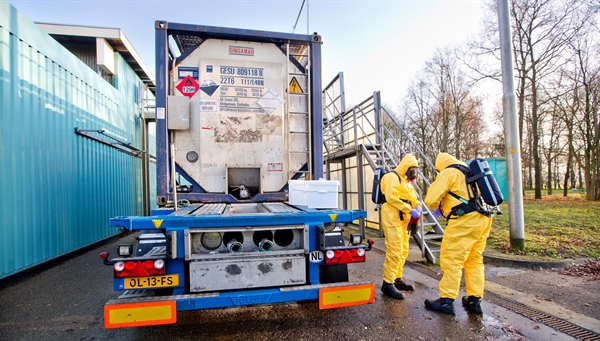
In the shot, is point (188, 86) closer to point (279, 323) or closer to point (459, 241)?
point (279, 323)

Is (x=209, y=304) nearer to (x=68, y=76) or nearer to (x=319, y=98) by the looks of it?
(x=319, y=98)

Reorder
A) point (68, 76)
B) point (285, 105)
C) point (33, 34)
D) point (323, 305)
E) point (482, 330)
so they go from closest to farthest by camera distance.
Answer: point (323, 305) → point (482, 330) → point (285, 105) → point (33, 34) → point (68, 76)

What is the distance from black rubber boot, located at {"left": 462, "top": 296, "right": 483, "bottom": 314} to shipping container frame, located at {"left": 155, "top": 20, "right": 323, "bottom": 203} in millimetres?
2367

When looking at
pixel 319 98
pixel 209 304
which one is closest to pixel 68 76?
pixel 319 98

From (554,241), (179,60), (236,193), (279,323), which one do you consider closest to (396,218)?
(279,323)

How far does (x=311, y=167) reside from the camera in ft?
15.2

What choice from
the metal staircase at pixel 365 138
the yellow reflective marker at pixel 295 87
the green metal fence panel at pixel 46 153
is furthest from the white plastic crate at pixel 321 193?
the green metal fence panel at pixel 46 153

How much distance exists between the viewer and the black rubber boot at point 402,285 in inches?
173

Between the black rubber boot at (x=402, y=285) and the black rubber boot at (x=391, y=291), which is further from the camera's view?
the black rubber boot at (x=402, y=285)

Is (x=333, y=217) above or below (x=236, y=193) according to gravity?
below

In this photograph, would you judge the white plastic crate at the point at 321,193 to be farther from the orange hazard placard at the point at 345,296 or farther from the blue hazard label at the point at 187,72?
the blue hazard label at the point at 187,72

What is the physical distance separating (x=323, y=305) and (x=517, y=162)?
5.34 metres

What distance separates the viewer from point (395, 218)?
4.14 meters

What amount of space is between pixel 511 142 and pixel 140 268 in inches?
260
